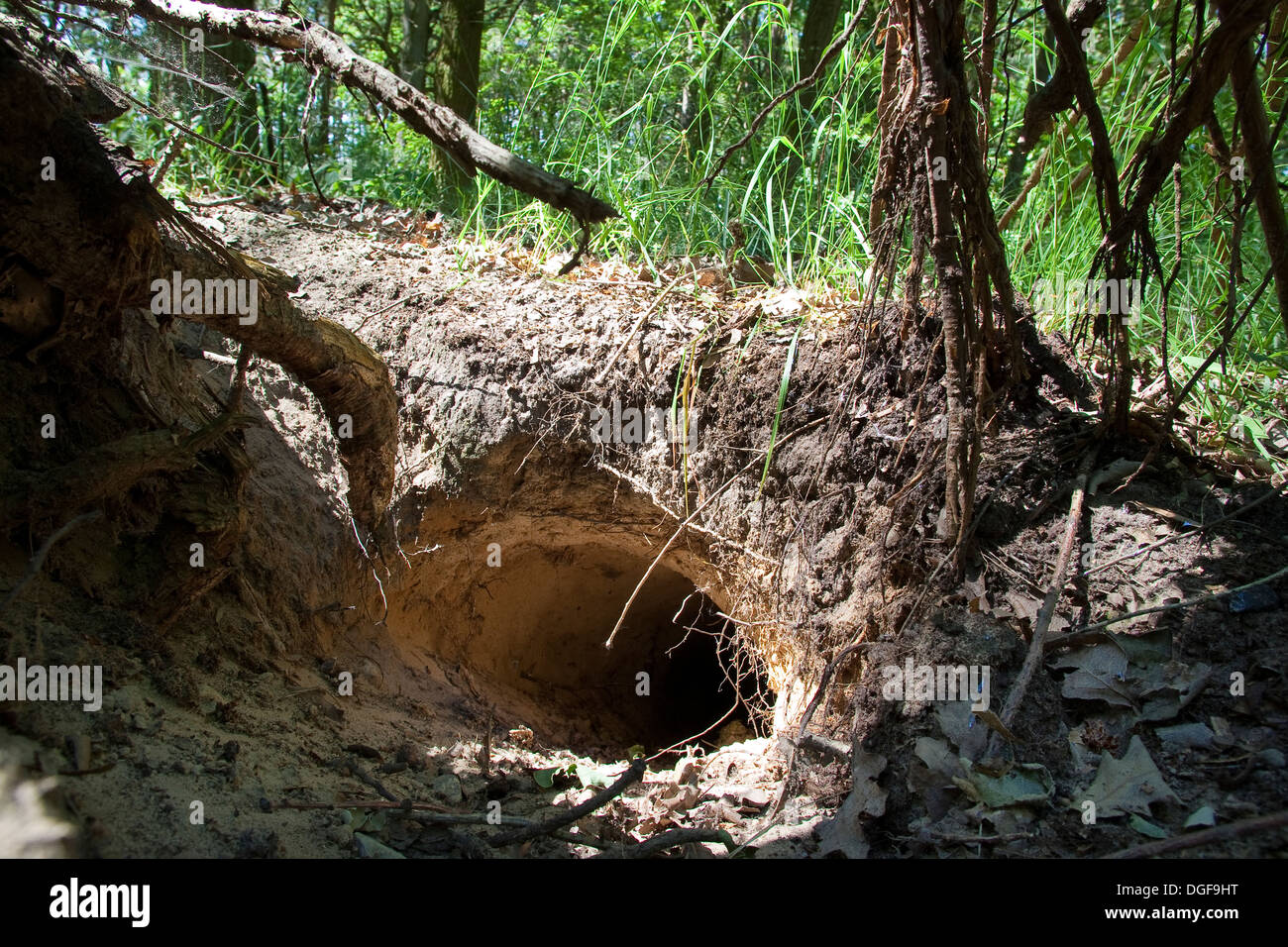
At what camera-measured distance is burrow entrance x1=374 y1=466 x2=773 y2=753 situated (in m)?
3.90

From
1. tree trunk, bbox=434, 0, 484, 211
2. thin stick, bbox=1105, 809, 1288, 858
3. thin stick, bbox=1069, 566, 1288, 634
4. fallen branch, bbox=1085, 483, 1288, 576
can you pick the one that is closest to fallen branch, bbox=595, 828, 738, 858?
thin stick, bbox=1105, 809, 1288, 858

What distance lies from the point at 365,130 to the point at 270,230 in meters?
2.22

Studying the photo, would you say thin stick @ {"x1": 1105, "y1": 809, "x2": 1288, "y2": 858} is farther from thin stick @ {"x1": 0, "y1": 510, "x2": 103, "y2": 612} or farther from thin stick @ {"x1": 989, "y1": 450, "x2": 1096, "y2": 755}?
thin stick @ {"x1": 0, "y1": 510, "x2": 103, "y2": 612}

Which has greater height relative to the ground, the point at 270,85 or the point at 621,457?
the point at 270,85

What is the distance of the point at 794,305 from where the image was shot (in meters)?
3.56

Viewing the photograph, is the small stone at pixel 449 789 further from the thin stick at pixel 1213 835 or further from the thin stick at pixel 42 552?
the thin stick at pixel 1213 835

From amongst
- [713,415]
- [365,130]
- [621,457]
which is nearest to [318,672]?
[621,457]

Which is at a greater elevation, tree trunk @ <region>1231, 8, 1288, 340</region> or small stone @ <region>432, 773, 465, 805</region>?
tree trunk @ <region>1231, 8, 1288, 340</region>

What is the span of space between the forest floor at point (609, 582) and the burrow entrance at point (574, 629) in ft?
0.09

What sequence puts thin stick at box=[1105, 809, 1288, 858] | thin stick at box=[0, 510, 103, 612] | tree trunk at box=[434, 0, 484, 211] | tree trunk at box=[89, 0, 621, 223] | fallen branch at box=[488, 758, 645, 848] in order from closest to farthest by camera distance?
thin stick at box=[1105, 809, 1288, 858] → tree trunk at box=[89, 0, 621, 223] → thin stick at box=[0, 510, 103, 612] → fallen branch at box=[488, 758, 645, 848] → tree trunk at box=[434, 0, 484, 211]

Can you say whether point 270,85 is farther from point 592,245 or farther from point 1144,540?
point 1144,540

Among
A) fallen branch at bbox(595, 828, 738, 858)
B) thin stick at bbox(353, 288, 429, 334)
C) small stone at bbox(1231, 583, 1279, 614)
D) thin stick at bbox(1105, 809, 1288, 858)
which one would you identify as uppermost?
thin stick at bbox(353, 288, 429, 334)

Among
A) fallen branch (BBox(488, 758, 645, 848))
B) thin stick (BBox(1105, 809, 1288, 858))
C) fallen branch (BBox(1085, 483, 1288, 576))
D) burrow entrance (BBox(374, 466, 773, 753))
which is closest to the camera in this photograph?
thin stick (BBox(1105, 809, 1288, 858))

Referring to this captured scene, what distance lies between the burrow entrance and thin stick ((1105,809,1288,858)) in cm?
164
